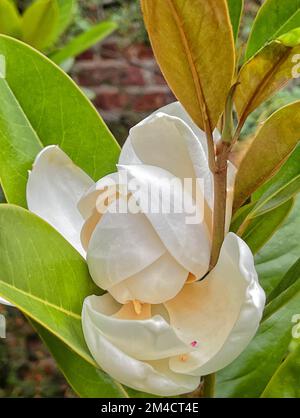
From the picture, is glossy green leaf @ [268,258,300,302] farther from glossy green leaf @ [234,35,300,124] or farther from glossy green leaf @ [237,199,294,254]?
glossy green leaf @ [234,35,300,124]

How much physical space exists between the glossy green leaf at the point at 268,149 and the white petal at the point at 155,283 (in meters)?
0.07

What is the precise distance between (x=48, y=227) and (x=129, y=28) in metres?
2.17

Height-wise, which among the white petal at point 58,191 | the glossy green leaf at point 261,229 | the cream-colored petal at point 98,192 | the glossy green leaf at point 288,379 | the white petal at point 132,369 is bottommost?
the glossy green leaf at point 288,379

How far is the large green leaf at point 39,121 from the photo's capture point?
0.59m

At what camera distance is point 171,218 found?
18.9 inches

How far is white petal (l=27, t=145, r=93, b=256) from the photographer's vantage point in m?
0.57

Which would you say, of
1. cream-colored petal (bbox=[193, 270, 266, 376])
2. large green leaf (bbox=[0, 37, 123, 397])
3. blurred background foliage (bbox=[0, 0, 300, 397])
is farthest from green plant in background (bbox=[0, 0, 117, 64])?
cream-colored petal (bbox=[193, 270, 266, 376])

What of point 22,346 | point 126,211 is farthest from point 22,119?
point 22,346

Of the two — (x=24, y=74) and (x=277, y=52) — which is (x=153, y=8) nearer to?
(x=277, y=52)

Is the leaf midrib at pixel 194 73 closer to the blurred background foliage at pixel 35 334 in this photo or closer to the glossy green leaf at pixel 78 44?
the blurred background foliage at pixel 35 334

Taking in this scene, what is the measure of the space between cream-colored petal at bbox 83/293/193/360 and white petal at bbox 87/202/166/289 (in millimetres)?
32

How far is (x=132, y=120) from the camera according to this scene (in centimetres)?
256

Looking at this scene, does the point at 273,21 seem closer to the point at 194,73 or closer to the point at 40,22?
the point at 194,73

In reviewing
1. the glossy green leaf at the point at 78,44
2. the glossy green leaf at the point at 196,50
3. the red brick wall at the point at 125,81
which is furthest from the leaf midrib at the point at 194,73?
the red brick wall at the point at 125,81
